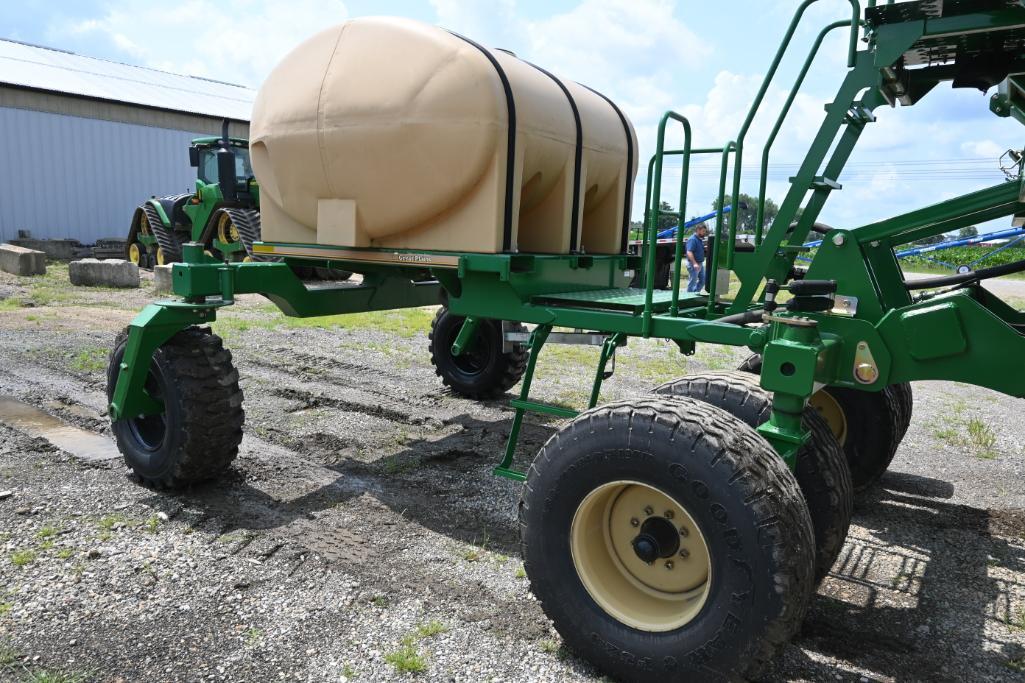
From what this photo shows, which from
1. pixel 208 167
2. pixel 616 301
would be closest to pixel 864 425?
pixel 616 301

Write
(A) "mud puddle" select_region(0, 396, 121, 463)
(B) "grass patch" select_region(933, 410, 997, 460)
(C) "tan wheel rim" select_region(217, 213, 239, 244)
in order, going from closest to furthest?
(A) "mud puddle" select_region(0, 396, 121, 463) < (B) "grass patch" select_region(933, 410, 997, 460) < (C) "tan wheel rim" select_region(217, 213, 239, 244)

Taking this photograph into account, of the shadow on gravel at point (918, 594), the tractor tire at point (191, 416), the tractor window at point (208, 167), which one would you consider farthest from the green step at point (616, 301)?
the tractor window at point (208, 167)

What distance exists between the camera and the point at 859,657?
318 centimetres

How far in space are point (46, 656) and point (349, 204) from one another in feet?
8.89

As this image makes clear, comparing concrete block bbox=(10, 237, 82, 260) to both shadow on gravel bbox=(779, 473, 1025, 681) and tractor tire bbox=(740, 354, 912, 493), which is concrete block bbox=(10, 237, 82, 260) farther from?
shadow on gravel bbox=(779, 473, 1025, 681)

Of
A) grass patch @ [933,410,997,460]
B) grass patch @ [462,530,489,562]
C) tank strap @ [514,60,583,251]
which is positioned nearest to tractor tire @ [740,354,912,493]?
tank strap @ [514,60,583,251]

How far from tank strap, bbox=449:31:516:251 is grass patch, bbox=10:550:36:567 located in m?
2.83

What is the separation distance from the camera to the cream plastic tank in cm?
416

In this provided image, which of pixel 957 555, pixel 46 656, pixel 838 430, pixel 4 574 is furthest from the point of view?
pixel 838 430

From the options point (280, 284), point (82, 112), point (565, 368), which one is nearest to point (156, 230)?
point (82, 112)

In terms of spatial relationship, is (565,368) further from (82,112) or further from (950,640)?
(82,112)

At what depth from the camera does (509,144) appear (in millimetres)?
4203

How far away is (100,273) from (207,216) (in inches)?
103

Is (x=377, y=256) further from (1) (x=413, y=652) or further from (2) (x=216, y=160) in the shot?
(2) (x=216, y=160)
